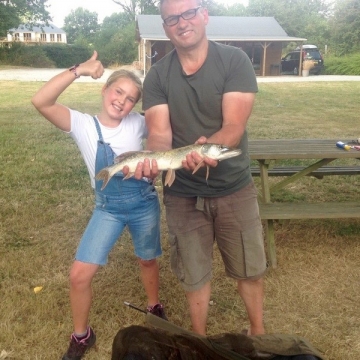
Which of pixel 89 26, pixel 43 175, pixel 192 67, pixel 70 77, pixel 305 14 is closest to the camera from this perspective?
pixel 192 67

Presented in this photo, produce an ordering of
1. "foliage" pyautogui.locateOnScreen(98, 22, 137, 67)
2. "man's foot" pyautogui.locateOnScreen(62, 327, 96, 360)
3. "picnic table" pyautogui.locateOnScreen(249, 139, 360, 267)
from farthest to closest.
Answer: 1. "foliage" pyautogui.locateOnScreen(98, 22, 137, 67)
2. "picnic table" pyautogui.locateOnScreen(249, 139, 360, 267)
3. "man's foot" pyautogui.locateOnScreen(62, 327, 96, 360)

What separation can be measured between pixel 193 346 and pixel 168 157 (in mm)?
914

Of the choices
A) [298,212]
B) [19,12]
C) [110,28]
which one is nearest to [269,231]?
[298,212]

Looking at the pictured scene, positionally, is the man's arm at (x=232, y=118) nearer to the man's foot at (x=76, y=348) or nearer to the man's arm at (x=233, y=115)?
the man's arm at (x=233, y=115)

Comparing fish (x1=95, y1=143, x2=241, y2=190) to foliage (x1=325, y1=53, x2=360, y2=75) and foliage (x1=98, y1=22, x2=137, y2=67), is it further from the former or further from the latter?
foliage (x1=98, y1=22, x2=137, y2=67)

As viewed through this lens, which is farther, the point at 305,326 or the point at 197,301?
the point at 305,326

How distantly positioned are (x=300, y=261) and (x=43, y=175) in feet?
12.7

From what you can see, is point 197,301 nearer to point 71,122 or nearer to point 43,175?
point 71,122

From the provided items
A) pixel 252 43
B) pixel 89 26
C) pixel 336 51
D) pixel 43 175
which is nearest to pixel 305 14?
pixel 336 51

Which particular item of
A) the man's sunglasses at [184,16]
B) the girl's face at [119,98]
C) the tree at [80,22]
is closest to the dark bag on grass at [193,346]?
the girl's face at [119,98]

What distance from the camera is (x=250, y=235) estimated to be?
2.76 m

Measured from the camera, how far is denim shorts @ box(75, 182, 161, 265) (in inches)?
110

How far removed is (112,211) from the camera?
2.85m

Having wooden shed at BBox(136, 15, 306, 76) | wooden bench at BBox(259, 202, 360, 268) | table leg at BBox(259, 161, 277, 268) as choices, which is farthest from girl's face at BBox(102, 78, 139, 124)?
wooden shed at BBox(136, 15, 306, 76)
